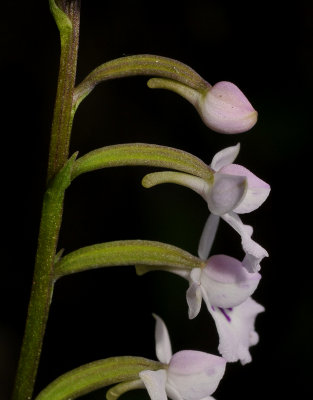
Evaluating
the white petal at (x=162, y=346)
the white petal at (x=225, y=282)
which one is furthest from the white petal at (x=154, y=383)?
the white petal at (x=225, y=282)

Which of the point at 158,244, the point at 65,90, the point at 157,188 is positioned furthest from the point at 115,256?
the point at 157,188

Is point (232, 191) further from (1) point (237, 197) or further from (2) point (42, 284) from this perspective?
(2) point (42, 284)

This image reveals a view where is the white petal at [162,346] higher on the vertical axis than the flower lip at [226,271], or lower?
lower

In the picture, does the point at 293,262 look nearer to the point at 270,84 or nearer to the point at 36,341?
the point at 270,84

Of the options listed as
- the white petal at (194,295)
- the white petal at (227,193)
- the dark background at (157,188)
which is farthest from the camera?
the dark background at (157,188)

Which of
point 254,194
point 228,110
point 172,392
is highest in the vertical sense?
point 228,110

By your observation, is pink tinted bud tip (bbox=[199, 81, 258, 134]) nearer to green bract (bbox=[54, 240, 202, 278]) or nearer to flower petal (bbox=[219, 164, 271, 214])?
flower petal (bbox=[219, 164, 271, 214])

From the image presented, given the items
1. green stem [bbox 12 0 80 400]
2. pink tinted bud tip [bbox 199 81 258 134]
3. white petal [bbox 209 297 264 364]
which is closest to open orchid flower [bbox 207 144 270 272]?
pink tinted bud tip [bbox 199 81 258 134]

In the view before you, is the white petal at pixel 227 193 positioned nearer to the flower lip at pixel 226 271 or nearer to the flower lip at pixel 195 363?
the flower lip at pixel 226 271
